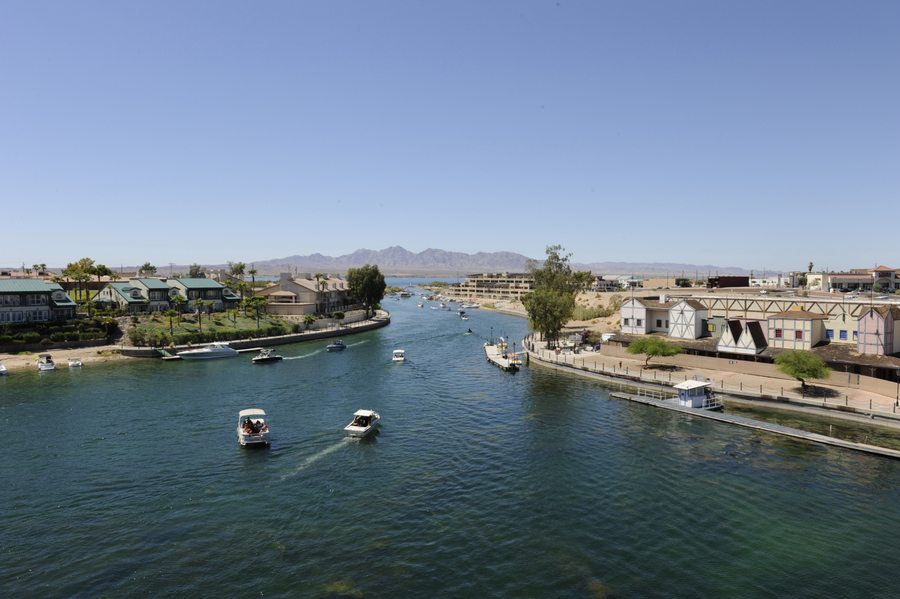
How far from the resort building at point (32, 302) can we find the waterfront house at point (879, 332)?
483 feet

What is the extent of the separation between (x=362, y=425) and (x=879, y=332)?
227 ft

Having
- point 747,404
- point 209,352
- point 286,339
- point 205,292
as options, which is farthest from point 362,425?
point 205,292

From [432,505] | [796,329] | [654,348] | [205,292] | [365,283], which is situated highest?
[365,283]

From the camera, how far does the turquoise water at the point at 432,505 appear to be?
1106 inches

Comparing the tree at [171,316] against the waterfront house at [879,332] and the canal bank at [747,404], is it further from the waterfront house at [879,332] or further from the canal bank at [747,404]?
the waterfront house at [879,332]

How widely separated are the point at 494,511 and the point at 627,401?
37019 mm

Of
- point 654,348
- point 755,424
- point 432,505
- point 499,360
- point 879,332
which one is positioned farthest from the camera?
point 499,360

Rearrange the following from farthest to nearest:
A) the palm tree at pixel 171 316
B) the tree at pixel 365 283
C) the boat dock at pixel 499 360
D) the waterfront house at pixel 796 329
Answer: the tree at pixel 365 283 < the palm tree at pixel 171 316 < the boat dock at pixel 499 360 < the waterfront house at pixel 796 329

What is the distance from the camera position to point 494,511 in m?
35.9

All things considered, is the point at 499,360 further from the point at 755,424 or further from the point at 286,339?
the point at 286,339

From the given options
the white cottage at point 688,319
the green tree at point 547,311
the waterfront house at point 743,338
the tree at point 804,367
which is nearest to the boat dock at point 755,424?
the tree at point 804,367

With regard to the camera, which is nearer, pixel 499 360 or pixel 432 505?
pixel 432 505

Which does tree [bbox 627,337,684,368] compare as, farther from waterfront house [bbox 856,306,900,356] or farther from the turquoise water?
waterfront house [bbox 856,306,900,356]

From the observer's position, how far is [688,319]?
8844 centimetres
